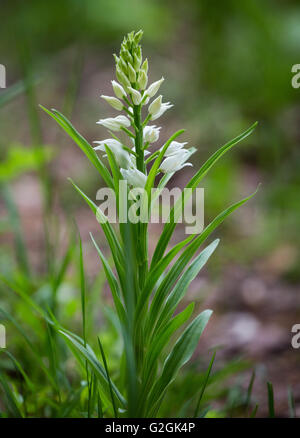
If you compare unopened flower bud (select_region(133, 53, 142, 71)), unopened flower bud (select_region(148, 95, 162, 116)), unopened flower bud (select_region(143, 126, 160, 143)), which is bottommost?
unopened flower bud (select_region(143, 126, 160, 143))

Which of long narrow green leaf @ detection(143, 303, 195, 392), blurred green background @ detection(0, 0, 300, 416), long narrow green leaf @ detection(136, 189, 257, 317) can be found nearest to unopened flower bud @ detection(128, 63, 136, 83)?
long narrow green leaf @ detection(136, 189, 257, 317)

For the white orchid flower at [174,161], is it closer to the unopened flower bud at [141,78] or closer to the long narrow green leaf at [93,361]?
the unopened flower bud at [141,78]

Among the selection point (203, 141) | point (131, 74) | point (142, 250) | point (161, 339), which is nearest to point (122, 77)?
point (131, 74)

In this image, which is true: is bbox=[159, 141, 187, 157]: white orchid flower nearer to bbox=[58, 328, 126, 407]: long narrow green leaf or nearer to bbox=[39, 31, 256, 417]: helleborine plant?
bbox=[39, 31, 256, 417]: helleborine plant

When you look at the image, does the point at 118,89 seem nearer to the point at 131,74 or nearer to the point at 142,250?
the point at 131,74
